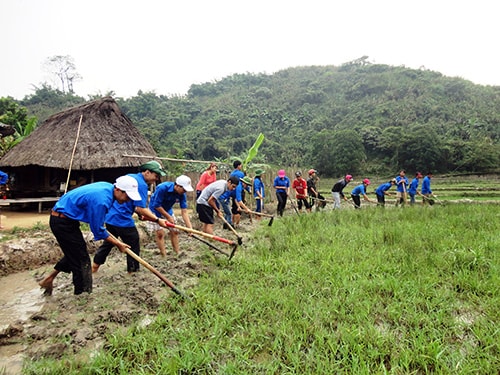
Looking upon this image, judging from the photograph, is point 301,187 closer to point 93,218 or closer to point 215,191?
point 215,191

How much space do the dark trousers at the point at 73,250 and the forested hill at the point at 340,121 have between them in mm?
12046

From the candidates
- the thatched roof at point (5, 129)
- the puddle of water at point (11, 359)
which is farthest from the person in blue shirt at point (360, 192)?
the thatched roof at point (5, 129)

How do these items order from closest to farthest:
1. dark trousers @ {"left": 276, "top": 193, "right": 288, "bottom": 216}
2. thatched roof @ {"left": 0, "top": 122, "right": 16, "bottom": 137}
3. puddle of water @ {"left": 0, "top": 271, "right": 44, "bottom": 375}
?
puddle of water @ {"left": 0, "top": 271, "right": 44, "bottom": 375}
thatched roof @ {"left": 0, "top": 122, "right": 16, "bottom": 137}
dark trousers @ {"left": 276, "top": 193, "right": 288, "bottom": 216}

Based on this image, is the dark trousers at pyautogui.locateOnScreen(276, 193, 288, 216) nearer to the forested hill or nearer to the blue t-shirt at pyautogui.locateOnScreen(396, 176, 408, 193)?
the blue t-shirt at pyautogui.locateOnScreen(396, 176, 408, 193)

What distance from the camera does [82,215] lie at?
124 inches

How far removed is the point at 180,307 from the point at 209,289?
432 millimetres

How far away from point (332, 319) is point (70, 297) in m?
2.89

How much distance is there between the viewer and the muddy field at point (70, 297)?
2.46 meters

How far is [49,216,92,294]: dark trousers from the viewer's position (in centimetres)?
316

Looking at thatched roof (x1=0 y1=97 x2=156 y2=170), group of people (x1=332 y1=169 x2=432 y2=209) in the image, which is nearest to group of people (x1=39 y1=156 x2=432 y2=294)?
group of people (x1=332 y1=169 x2=432 y2=209)

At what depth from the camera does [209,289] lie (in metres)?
3.26

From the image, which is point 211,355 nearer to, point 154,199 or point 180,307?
point 180,307

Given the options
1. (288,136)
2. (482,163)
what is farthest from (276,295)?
(288,136)

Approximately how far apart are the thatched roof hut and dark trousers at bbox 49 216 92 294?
268 inches
